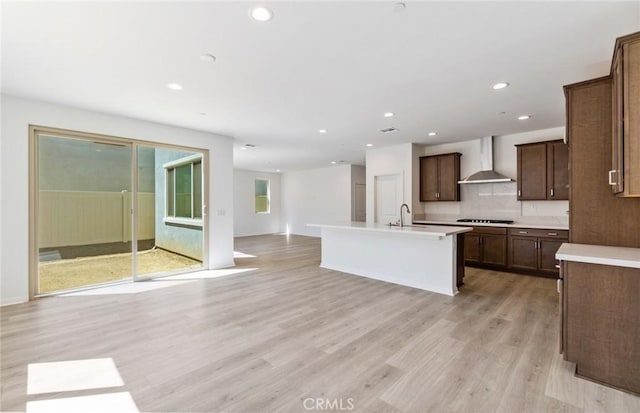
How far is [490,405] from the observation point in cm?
177

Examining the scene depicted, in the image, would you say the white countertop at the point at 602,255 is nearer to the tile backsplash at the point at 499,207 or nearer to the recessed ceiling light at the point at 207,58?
the recessed ceiling light at the point at 207,58

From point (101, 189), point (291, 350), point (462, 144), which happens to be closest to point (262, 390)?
point (291, 350)

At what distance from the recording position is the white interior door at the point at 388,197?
671 centimetres

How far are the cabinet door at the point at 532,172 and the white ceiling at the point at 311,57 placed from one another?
0.75 metres

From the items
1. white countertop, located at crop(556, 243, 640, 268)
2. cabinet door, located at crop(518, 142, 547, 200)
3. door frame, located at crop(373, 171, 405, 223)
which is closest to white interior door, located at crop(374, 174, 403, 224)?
door frame, located at crop(373, 171, 405, 223)

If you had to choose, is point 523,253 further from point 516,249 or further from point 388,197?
point 388,197

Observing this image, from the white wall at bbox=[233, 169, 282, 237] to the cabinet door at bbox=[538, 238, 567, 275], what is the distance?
353 inches

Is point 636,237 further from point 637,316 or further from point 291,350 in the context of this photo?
point 291,350

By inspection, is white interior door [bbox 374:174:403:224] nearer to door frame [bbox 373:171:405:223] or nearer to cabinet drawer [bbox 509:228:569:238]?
door frame [bbox 373:171:405:223]

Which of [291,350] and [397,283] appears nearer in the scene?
[291,350]

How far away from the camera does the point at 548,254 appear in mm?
4715

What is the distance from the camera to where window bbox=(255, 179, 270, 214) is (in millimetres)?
11438

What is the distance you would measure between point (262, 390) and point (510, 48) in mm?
3430

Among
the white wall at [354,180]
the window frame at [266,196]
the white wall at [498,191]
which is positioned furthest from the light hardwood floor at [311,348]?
the window frame at [266,196]
